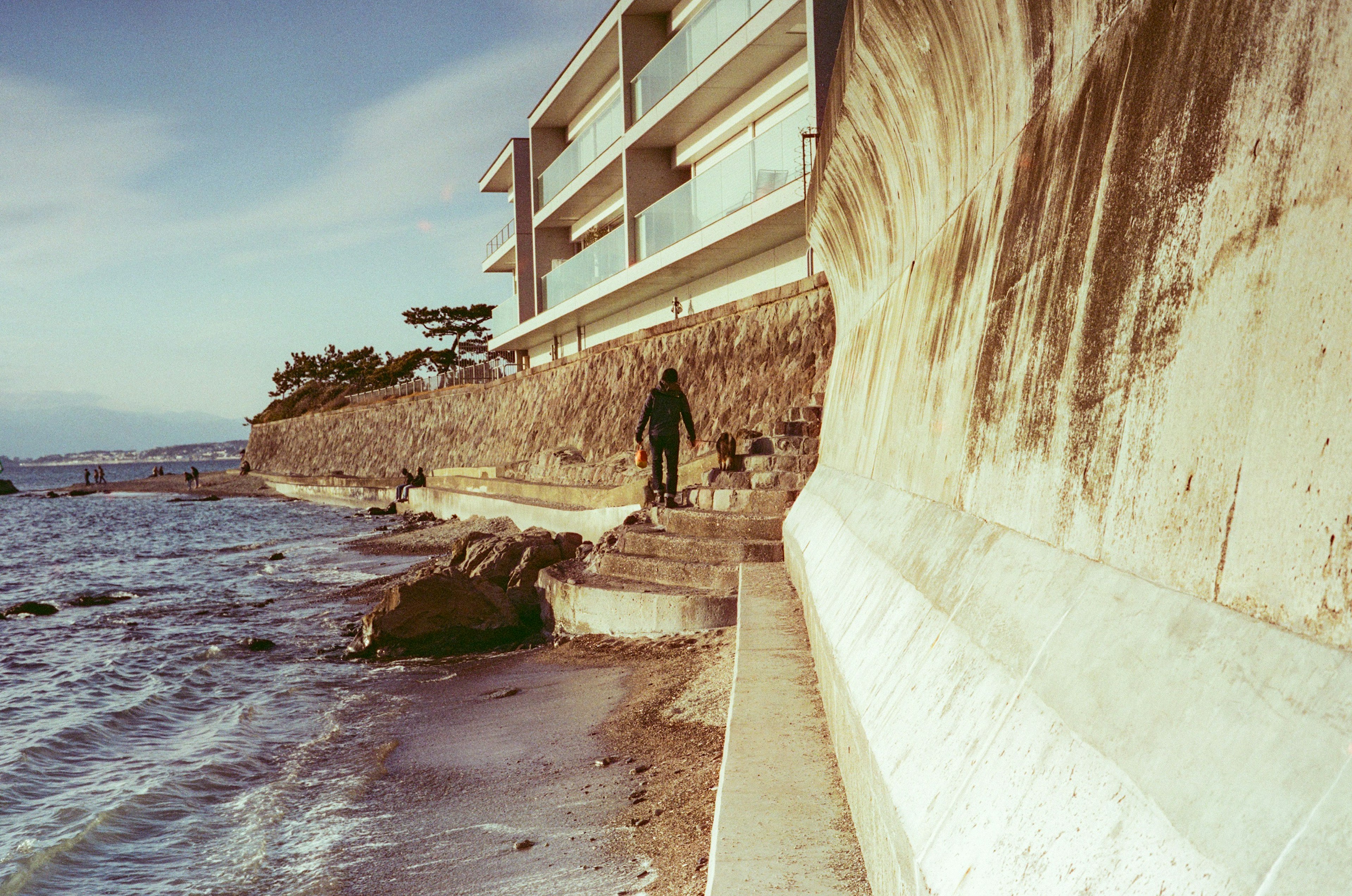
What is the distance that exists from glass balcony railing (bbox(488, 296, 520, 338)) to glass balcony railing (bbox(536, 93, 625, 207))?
152 inches

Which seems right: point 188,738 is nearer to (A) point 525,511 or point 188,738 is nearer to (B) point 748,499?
(B) point 748,499

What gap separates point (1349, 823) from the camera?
1.05 metres

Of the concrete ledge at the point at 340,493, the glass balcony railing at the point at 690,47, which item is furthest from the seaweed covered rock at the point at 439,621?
the concrete ledge at the point at 340,493

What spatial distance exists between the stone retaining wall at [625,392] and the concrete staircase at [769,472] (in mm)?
1308

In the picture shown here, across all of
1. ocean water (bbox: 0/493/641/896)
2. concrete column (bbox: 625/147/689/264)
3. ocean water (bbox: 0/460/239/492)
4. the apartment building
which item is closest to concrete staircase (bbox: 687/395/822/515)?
ocean water (bbox: 0/493/641/896)

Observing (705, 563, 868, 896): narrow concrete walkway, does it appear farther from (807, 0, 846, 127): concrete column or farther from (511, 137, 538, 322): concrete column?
(511, 137, 538, 322): concrete column

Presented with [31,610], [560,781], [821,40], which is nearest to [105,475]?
[31,610]

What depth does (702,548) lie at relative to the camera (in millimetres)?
9398

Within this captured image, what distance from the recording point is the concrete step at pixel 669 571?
28.2ft

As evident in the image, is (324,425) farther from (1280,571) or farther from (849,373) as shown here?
(1280,571)

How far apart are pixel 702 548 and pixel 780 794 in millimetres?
5994

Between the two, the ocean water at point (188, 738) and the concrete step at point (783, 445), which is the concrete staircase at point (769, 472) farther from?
the ocean water at point (188, 738)

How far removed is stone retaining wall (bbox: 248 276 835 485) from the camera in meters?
15.4

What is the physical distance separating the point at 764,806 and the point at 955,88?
9.33 ft
